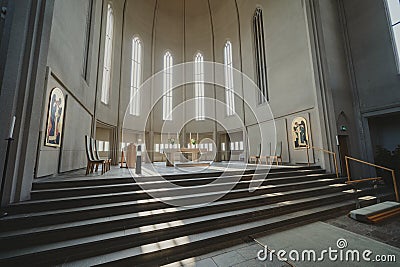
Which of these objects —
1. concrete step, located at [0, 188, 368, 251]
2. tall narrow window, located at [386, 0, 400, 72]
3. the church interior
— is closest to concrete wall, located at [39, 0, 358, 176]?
the church interior

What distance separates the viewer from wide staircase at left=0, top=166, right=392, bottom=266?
176cm

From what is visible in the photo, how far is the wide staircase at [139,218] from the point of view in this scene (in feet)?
5.78

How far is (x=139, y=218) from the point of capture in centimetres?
227

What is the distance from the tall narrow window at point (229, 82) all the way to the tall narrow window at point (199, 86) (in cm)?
161

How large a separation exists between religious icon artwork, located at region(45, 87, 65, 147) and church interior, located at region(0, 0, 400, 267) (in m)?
0.03

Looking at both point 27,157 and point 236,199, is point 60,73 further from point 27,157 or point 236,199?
point 236,199

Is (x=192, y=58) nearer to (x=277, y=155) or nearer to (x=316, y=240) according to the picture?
(x=277, y=155)

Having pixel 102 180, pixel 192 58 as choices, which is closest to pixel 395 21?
pixel 192 58

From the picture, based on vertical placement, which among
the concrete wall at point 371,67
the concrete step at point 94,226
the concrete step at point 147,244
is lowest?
the concrete step at point 147,244

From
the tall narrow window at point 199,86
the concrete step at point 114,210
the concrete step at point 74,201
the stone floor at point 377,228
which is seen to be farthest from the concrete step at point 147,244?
the tall narrow window at point 199,86

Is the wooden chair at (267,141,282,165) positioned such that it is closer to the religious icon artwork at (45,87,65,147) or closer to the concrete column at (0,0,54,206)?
the religious icon artwork at (45,87,65,147)

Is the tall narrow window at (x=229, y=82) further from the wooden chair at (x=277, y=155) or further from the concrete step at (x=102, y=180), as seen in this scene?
the concrete step at (x=102, y=180)

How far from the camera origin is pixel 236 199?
316 centimetres

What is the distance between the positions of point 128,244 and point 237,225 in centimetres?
152
